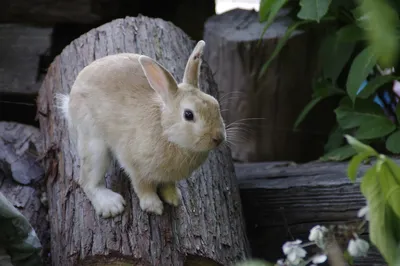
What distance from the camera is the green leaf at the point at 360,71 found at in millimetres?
2947

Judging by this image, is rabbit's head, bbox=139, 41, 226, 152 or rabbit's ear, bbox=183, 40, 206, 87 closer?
rabbit's head, bbox=139, 41, 226, 152

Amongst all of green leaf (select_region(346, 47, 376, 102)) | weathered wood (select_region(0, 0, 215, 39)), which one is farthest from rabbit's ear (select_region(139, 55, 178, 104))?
weathered wood (select_region(0, 0, 215, 39))

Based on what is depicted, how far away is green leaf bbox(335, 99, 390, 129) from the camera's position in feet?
10.3

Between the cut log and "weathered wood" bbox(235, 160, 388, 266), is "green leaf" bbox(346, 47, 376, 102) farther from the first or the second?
the cut log

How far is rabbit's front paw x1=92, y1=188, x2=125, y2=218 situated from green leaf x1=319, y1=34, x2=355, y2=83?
1586mm

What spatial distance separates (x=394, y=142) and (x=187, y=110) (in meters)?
1.30

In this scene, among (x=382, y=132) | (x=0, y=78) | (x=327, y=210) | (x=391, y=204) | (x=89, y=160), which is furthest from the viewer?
(x=0, y=78)

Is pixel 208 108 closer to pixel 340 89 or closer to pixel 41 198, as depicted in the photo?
pixel 41 198

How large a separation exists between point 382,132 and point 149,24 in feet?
3.93

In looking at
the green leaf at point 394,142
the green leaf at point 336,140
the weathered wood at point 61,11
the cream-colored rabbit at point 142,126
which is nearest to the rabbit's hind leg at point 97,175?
Result: the cream-colored rabbit at point 142,126

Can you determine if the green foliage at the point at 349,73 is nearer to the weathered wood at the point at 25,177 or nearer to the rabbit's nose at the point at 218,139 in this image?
the rabbit's nose at the point at 218,139

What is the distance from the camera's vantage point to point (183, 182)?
8.36ft

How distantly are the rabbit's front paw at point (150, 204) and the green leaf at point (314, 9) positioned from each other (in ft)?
3.56

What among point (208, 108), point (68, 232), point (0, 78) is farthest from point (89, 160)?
point (0, 78)
